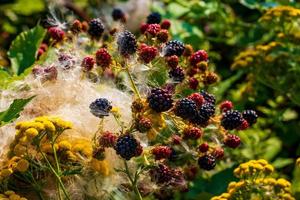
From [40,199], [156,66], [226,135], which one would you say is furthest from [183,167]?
[40,199]

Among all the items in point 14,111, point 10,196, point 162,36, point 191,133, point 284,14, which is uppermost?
point 284,14

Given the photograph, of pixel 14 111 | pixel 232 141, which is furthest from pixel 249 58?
pixel 14 111

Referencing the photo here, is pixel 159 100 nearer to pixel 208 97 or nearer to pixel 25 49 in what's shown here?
pixel 208 97

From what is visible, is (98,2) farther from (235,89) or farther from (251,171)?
(251,171)

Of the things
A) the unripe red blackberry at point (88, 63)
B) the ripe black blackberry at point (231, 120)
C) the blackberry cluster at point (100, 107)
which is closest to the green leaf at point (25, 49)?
the unripe red blackberry at point (88, 63)

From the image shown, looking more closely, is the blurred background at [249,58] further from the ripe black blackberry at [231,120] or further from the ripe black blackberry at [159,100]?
the ripe black blackberry at [159,100]
